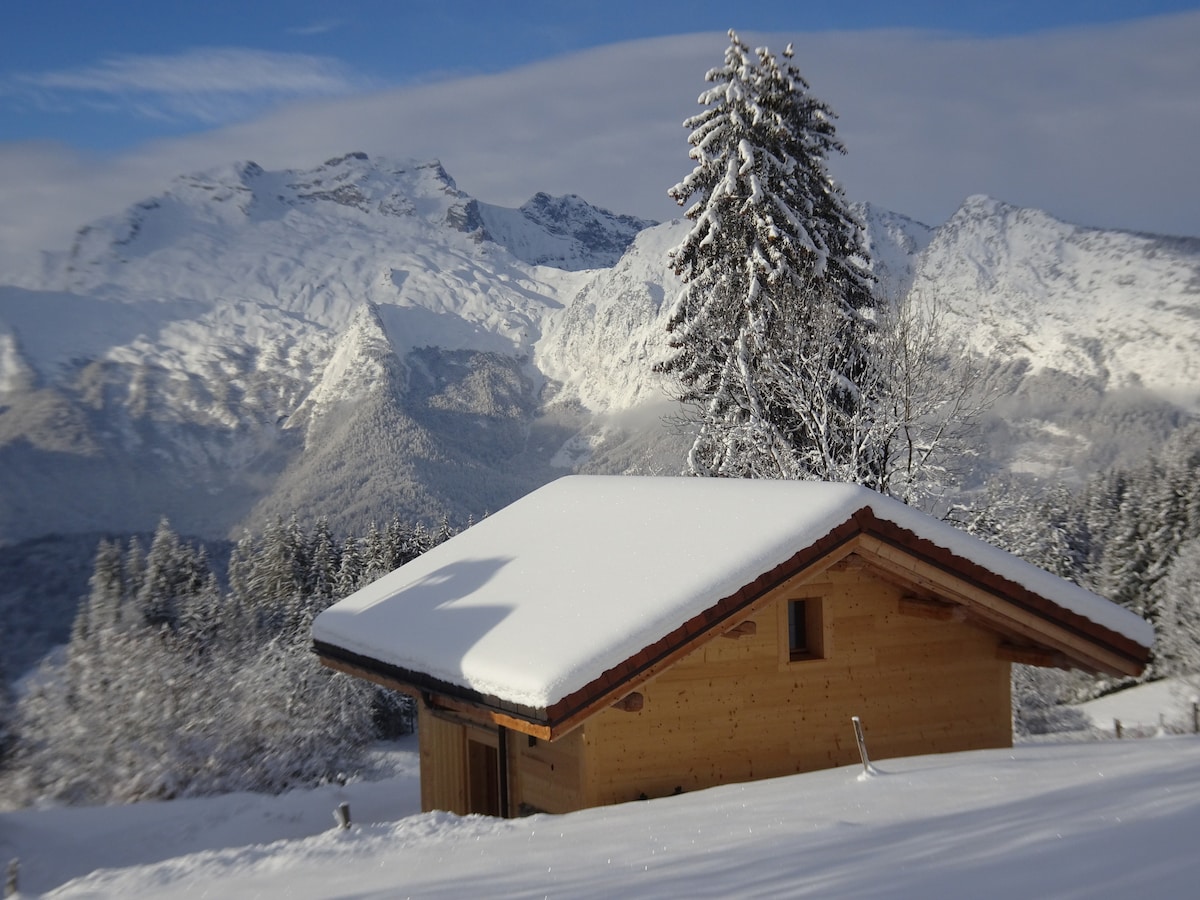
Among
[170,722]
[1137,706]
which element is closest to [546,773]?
[170,722]

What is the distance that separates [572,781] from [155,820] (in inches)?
284

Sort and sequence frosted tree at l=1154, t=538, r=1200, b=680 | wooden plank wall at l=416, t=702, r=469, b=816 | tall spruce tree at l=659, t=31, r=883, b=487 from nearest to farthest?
wooden plank wall at l=416, t=702, r=469, b=816
tall spruce tree at l=659, t=31, r=883, b=487
frosted tree at l=1154, t=538, r=1200, b=680

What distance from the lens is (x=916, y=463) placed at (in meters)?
19.0

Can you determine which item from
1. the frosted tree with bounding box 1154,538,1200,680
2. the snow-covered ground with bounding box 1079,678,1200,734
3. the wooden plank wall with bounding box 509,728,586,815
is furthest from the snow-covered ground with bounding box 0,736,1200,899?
the snow-covered ground with bounding box 1079,678,1200,734

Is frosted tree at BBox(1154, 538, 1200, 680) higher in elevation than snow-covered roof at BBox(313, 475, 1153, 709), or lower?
lower

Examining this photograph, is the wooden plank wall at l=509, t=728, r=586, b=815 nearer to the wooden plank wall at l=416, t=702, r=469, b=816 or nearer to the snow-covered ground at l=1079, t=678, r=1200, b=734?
the wooden plank wall at l=416, t=702, r=469, b=816

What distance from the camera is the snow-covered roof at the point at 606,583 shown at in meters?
8.44

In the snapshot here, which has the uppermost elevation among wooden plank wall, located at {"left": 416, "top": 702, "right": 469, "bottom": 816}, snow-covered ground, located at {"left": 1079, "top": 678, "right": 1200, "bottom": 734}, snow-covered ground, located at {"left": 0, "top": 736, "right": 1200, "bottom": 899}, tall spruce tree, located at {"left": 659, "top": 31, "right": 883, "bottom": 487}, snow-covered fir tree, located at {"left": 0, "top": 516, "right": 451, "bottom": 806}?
tall spruce tree, located at {"left": 659, "top": 31, "right": 883, "bottom": 487}

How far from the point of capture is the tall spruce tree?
20062 millimetres

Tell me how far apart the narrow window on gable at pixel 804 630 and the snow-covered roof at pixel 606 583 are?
3.07 ft

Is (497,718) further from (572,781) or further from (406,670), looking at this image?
(406,670)

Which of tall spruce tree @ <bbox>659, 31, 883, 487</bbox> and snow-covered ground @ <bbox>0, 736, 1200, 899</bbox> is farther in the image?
tall spruce tree @ <bbox>659, 31, 883, 487</bbox>

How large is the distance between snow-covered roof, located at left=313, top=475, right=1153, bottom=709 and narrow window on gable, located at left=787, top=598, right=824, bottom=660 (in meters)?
0.93

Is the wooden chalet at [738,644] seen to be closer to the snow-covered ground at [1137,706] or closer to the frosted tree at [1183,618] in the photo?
the frosted tree at [1183,618]
